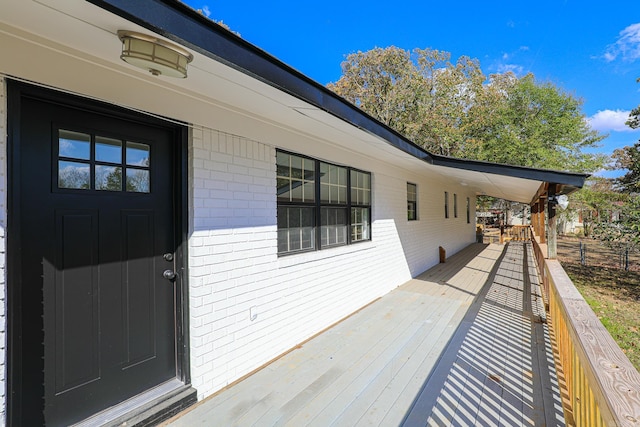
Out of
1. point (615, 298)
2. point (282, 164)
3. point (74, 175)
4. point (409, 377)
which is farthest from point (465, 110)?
point (74, 175)

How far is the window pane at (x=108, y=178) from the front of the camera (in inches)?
84.0

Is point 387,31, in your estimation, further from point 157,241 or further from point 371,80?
point 157,241

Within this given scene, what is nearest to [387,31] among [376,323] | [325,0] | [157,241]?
[325,0]

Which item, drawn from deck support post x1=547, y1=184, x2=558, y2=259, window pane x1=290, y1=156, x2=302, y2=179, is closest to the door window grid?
window pane x1=290, y1=156, x2=302, y2=179

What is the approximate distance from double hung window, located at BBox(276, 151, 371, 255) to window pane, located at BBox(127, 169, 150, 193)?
4.63 ft

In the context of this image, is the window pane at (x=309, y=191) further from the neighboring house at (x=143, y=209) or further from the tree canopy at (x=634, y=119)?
the tree canopy at (x=634, y=119)

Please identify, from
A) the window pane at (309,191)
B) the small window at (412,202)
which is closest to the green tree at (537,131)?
the small window at (412,202)

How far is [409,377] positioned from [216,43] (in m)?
3.03

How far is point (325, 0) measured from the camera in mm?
11836

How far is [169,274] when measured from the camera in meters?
2.49

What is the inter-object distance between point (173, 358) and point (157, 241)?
97 centimetres

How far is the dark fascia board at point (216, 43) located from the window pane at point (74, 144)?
1135 mm

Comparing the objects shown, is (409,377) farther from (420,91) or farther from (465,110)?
(465,110)

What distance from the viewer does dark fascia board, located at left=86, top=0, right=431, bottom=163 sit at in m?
1.28
